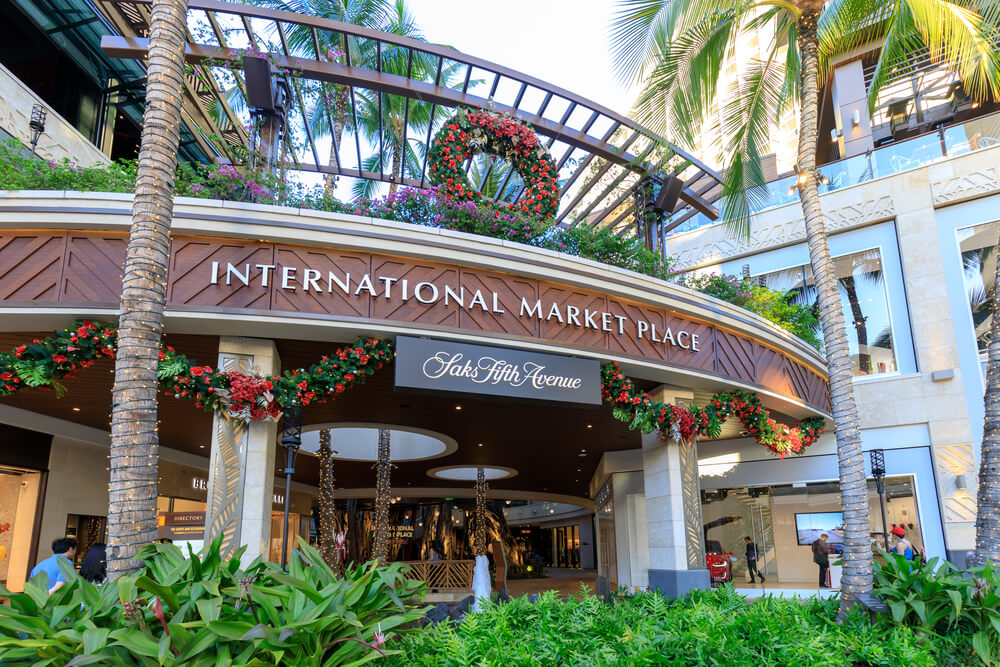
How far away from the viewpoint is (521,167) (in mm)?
11508

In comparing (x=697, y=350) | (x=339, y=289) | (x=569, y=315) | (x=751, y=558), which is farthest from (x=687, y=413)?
(x=751, y=558)

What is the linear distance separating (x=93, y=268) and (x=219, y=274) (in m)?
1.32

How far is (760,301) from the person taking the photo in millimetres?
14461

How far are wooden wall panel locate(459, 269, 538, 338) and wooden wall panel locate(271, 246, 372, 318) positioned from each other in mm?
1159

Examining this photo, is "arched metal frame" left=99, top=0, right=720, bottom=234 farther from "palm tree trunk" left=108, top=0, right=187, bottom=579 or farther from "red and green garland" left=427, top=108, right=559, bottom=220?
"palm tree trunk" left=108, top=0, right=187, bottom=579

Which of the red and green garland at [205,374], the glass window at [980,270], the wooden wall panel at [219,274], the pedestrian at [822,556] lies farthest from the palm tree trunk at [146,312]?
the glass window at [980,270]

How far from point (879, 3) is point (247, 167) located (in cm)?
904

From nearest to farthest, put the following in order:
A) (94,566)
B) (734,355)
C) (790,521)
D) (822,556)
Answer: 1. (94,566)
2. (734,355)
3. (822,556)
4. (790,521)

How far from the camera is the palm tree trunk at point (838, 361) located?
22.6 feet

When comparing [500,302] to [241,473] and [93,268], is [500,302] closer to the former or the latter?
[241,473]

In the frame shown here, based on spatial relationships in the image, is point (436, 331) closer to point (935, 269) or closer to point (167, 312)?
point (167, 312)

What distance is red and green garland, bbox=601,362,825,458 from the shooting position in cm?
980

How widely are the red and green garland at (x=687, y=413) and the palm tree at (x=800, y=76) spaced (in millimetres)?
2643

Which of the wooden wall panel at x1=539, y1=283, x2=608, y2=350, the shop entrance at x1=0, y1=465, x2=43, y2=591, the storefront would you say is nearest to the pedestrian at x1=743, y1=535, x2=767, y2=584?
the storefront
